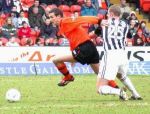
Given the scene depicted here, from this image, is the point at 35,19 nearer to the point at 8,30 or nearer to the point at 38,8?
the point at 38,8

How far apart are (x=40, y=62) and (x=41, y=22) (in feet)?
13.3

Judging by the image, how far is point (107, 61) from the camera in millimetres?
12305

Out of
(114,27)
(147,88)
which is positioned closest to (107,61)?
(114,27)

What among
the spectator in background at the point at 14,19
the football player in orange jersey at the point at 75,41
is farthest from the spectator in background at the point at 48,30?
the football player in orange jersey at the point at 75,41

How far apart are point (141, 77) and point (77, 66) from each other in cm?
210

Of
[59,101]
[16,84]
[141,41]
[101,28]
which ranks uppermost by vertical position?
[101,28]

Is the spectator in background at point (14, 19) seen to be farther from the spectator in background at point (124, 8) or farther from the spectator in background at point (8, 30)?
the spectator in background at point (124, 8)

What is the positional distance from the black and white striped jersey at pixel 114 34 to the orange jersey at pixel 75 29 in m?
0.30

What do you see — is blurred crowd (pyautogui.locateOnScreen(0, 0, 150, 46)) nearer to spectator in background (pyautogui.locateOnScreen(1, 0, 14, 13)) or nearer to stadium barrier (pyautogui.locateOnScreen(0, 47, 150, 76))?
spectator in background (pyautogui.locateOnScreen(1, 0, 14, 13))

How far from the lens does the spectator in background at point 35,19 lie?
23938mm

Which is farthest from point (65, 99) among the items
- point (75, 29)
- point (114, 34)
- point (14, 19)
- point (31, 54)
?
point (14, 19)

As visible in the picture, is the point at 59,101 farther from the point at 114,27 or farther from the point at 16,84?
the point at 16,84

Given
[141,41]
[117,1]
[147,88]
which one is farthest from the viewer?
[117,1]

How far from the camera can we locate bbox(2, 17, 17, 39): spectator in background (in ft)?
74.7
